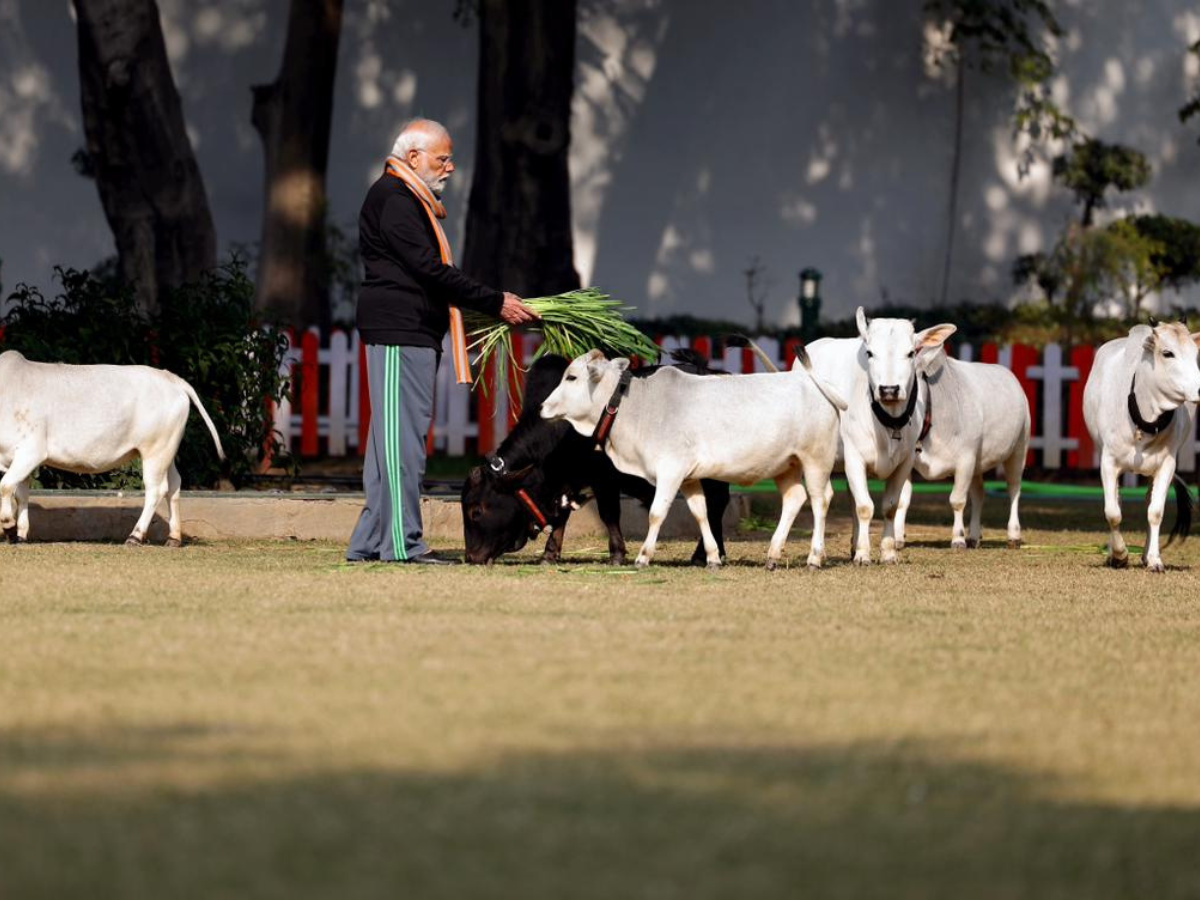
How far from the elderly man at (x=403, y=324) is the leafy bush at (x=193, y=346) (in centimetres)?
369

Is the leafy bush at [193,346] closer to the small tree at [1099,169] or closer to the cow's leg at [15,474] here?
the cow's leg at [15,474]

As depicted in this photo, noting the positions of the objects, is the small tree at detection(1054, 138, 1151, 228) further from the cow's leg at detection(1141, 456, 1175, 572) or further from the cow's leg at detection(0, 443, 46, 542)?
the cow's leg at detection(0, 443, 46, 542)

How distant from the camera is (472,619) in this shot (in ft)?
27.4

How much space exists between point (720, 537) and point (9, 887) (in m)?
8.15

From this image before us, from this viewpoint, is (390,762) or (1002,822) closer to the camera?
(1002,822)

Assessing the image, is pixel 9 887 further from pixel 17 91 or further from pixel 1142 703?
pixel 17 91

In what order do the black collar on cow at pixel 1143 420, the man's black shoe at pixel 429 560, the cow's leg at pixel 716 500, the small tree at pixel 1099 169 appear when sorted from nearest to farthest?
the man's black shoe at pixel 429 560
the black collar on cow at pixel 1143 420
the cow's leg at pixel 716 500
the small tree at pixel 1099 169

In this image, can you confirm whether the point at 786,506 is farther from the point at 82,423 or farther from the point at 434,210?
the point at 82,423

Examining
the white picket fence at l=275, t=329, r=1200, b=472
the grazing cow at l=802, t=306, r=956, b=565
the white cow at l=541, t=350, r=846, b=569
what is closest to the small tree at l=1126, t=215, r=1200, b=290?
the white picket fence at l=275, t=329, r=1200, b=472

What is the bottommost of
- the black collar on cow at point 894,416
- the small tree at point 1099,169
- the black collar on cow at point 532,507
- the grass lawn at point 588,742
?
the grass lawn at point 588,742

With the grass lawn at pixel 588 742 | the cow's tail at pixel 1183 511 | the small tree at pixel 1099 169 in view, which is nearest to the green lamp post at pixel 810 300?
the small tree at pixel 1099 169

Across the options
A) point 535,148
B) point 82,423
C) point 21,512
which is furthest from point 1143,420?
point 535,148

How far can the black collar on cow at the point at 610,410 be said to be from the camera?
10.8 meters

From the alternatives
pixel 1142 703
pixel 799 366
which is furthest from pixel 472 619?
pixel 799 366
